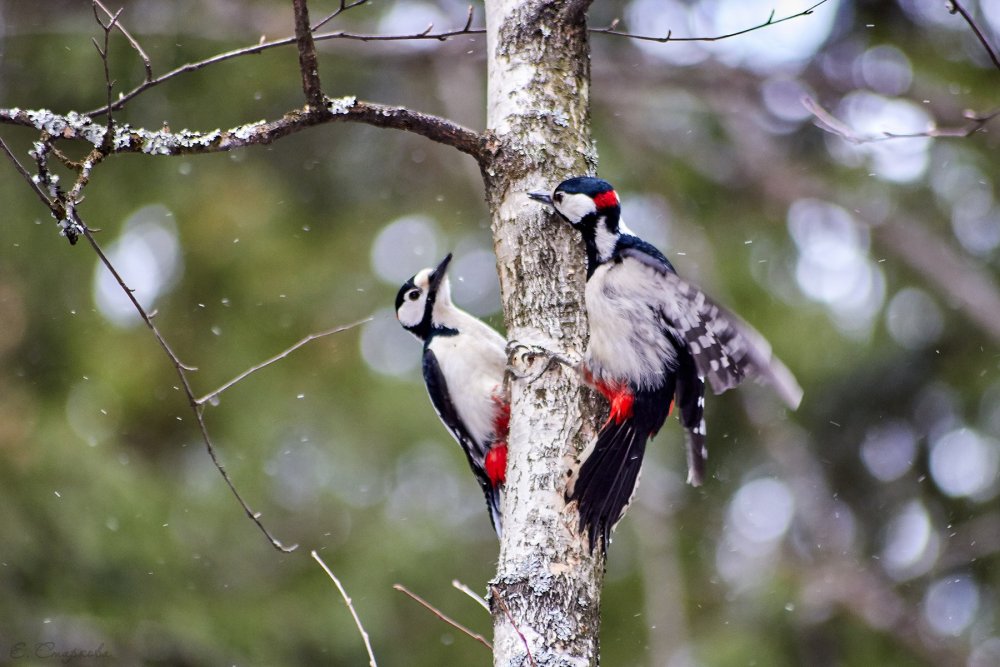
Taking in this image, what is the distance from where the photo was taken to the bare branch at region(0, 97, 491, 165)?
8.35ft

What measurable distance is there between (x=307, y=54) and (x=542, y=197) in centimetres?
82

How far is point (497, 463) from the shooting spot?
418 centimetres

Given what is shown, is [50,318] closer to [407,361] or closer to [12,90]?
[12,90]

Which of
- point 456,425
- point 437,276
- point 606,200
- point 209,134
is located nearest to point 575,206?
point 606,200

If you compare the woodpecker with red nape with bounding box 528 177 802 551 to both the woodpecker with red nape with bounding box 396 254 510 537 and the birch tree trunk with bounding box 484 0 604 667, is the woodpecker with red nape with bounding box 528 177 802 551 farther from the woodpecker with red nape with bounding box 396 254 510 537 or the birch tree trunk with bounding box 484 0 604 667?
the woodpecker with red nape with bounding box 396 254 510 537

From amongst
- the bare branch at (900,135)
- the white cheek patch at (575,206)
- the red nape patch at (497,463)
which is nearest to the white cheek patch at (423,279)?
the red nape patch at (497,463)

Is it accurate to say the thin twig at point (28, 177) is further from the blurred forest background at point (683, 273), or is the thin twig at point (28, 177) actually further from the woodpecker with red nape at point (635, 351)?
the blurred forest background at point (683, 273)

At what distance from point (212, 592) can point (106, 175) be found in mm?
2547

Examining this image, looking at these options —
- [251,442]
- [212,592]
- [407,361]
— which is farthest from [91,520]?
[407,361]

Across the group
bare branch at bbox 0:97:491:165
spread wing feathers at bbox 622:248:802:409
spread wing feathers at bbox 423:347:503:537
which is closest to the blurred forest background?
spread wing feathers at bbox 423:347:503:537

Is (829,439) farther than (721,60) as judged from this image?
Yes

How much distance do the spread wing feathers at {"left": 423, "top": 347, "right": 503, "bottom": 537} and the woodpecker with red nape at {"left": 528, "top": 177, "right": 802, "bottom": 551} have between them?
0.95 metres

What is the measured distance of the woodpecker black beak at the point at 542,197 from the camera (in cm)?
302

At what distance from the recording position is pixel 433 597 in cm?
650
